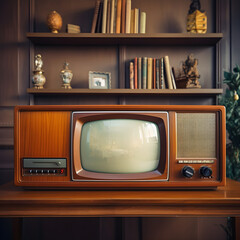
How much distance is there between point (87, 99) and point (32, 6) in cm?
70

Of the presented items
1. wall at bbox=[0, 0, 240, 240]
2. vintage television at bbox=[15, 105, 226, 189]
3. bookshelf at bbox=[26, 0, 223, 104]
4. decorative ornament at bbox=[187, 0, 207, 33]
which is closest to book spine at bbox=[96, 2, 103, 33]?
bookshelf at bbox=[26, 0, 223, 104]

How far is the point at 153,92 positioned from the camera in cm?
129

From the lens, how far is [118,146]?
2.84ft

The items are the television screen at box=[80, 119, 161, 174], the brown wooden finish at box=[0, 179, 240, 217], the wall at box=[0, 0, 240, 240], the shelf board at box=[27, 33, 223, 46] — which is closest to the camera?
the brown wooden finish at box=[0, 179, 240, 217]

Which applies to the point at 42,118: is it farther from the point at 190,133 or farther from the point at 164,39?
the point at 164,39

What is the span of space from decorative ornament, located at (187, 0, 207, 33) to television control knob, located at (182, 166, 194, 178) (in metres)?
0.88

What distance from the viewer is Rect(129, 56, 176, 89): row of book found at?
1.33m

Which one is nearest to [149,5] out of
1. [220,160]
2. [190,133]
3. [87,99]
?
[87,99]

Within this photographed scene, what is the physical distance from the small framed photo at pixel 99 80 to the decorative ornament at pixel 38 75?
0.29 meters

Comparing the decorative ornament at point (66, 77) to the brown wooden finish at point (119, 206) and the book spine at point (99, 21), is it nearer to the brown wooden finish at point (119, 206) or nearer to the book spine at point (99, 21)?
the book spine at point (99, 21)

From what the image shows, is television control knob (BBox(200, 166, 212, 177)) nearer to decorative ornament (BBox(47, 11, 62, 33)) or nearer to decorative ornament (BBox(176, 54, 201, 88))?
decorative ornament (BBox(176, 54, 201, 88))

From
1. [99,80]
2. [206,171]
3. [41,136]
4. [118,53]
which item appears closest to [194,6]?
[118,53]

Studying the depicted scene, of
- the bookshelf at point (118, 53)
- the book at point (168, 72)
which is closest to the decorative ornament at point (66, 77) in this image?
the bookshelf at point (118, 53)

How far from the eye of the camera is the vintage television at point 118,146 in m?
0.85
